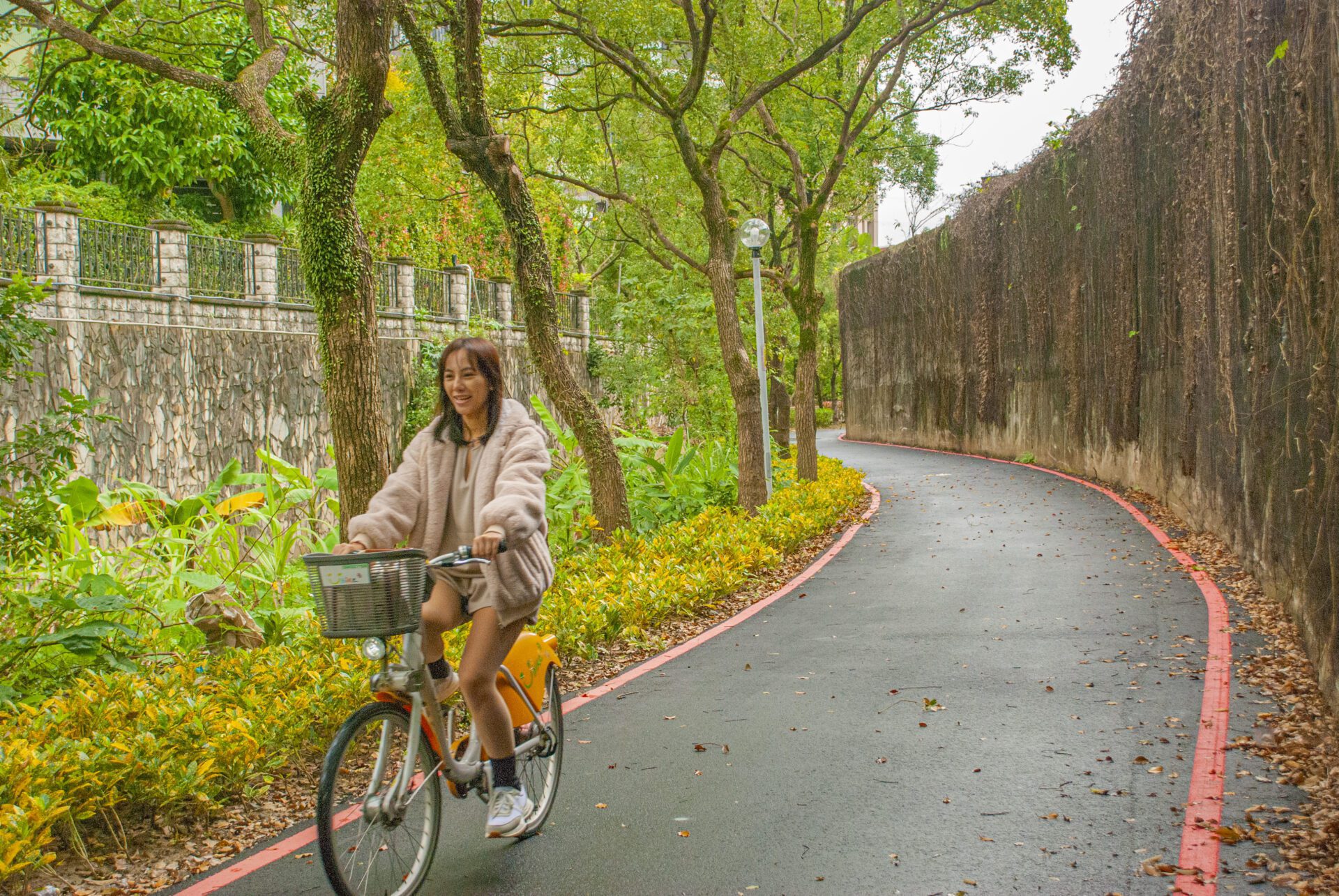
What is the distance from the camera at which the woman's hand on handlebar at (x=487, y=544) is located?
408cm

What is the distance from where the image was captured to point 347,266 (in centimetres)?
859

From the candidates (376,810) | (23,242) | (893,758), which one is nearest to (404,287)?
(23,242)

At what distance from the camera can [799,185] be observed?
20.0 m

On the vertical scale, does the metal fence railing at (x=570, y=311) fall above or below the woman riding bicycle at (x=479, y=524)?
above

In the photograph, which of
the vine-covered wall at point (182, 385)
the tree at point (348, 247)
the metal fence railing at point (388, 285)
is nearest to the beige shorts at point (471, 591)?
the tree at point (348, 247)

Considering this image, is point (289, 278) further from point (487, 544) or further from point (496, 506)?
point (487, 544)

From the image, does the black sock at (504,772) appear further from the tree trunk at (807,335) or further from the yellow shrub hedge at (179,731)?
the tree trunk at (807,335)

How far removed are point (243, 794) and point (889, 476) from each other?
18.7m

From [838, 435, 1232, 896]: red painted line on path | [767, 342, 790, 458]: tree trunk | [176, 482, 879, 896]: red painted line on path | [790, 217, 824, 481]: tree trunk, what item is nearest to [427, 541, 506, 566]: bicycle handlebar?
[176, 482, 879, 896]: red painted line on path

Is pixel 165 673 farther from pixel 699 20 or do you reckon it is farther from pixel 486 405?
pixel 699 20

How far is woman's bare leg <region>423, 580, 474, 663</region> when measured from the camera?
436 cm

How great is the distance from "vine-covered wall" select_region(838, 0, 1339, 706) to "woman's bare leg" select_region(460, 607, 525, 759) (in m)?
4.34

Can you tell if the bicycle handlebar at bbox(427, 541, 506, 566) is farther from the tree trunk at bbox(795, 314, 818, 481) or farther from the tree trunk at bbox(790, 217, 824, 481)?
the tree trunk at bbox(795, 314, 818, 481)

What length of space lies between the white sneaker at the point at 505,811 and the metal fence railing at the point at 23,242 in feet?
34.7
